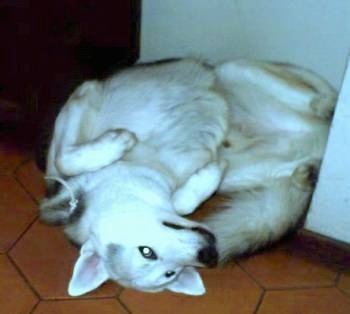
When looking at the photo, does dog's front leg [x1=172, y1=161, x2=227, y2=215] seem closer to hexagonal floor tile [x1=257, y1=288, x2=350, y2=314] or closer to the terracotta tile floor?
the terracotta tile floor

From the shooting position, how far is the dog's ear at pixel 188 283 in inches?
79.9

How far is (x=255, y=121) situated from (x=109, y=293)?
32.8 inches

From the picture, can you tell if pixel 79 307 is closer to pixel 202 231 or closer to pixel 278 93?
pixel 202 231

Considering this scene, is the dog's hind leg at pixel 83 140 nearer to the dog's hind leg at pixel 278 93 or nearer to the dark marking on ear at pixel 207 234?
the dark marking on ear at pixel 207 234

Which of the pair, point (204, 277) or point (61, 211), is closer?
point (61, 211)

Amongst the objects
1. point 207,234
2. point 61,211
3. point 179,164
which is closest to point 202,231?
point 207,234

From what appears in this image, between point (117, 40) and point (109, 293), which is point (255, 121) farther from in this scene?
point (109, 293)

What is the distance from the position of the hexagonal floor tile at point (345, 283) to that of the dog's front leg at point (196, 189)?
0.52m

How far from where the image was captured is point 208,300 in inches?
84.9

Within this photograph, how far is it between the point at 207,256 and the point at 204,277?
0.37 m

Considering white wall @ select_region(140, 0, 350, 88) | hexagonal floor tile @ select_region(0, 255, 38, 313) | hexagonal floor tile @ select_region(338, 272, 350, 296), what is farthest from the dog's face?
white wall @ select_region(140, 0, 350, 88)

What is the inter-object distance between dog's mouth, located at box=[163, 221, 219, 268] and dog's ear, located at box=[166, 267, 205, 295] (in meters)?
0.13

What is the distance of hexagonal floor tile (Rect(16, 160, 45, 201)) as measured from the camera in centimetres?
249

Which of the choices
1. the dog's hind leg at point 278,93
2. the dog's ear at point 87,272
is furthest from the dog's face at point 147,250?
the dog's hind leg at point 278,93
